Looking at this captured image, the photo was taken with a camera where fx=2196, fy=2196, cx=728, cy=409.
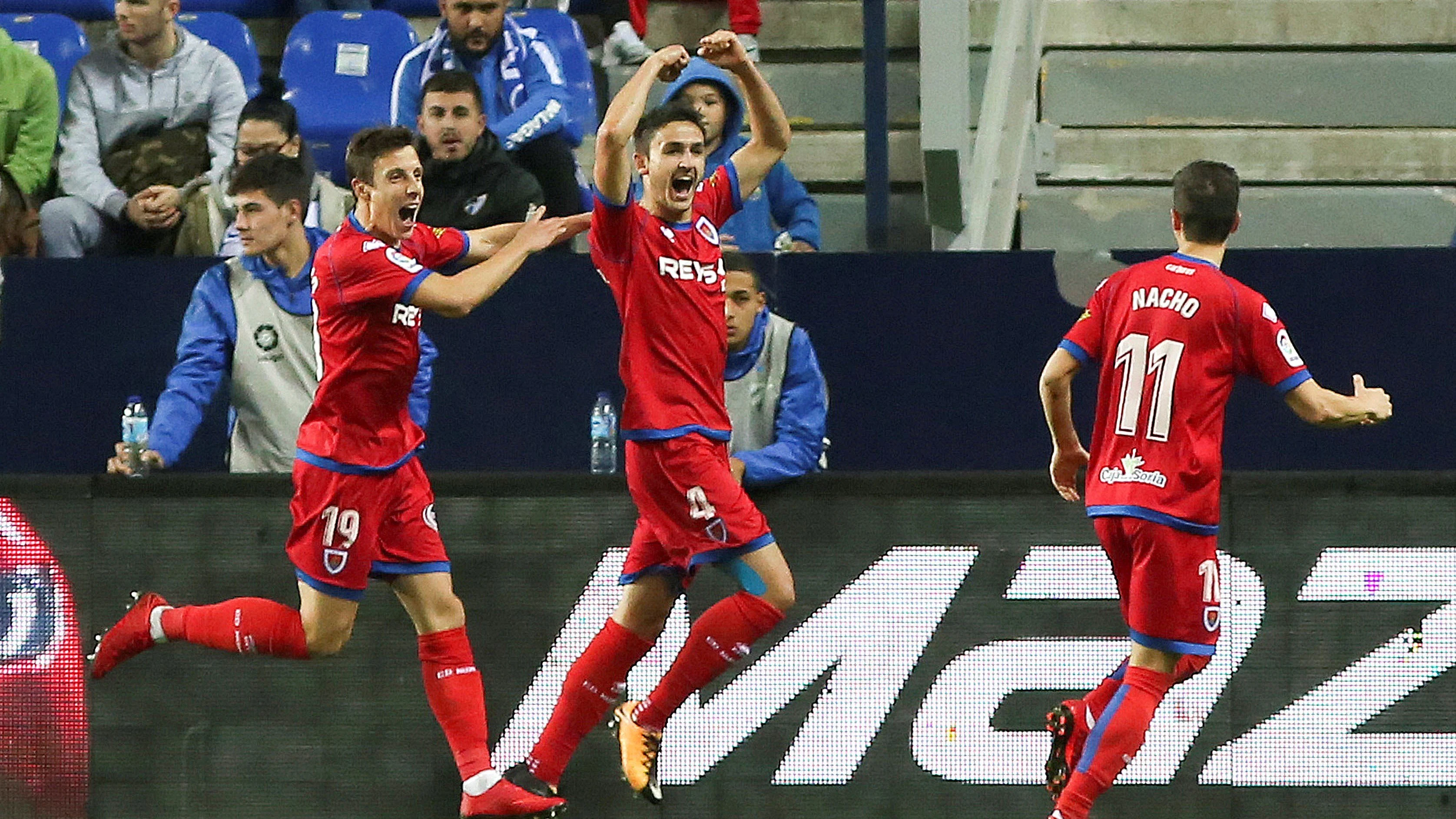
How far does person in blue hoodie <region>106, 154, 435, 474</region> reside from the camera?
719 cm

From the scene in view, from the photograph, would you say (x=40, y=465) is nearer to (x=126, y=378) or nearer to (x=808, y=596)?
(x=126, y=378)

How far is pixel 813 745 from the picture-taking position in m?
6.88

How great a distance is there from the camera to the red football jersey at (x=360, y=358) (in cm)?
631

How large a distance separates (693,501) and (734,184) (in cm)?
107

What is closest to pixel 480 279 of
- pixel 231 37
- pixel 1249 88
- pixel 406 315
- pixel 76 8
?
pixel 406 315

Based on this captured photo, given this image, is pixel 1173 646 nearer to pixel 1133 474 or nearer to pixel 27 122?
pixel 1133 474

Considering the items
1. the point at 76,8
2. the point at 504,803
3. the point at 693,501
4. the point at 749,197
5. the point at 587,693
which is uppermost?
the point at 76,8

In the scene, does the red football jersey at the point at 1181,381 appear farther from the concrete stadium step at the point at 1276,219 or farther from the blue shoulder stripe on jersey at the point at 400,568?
the concrete stadium step at the point at 1276,219

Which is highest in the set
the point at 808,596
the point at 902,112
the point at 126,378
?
the point at 902,112

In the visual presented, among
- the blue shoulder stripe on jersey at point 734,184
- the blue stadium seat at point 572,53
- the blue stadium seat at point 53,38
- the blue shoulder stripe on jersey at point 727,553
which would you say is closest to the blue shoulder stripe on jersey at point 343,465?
the blue shoulder stripe on jersey at point 727,553

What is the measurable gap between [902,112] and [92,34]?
413 cm

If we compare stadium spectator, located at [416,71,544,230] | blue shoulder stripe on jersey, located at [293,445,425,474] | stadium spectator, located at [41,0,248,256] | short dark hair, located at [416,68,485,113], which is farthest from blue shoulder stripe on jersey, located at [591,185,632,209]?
stadium spectator, located at [41,0,248,256]

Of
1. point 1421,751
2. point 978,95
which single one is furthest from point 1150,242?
point 1421,751

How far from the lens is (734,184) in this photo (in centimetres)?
677
